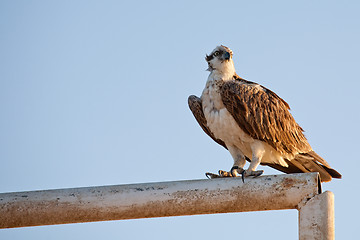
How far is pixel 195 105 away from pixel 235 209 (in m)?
3.59

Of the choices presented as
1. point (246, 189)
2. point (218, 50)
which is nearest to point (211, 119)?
point (218, 50)

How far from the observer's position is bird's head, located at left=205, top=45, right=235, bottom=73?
9039mm

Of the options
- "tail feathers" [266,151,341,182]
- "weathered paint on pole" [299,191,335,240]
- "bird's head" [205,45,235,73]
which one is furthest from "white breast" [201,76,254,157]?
"weathered paint on pole" [299,191,335,240]

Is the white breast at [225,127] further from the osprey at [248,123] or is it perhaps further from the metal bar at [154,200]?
the metal bar at [154,200]

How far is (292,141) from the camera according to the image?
900 centimetres

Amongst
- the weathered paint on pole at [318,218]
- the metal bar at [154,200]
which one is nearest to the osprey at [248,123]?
the metal bar at [154,200]

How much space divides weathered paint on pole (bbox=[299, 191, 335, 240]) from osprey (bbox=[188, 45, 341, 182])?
278 cm

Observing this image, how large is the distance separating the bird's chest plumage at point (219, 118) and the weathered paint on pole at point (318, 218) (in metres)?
3.15

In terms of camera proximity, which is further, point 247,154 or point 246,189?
point 247,154

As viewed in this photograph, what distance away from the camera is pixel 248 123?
8.59 m

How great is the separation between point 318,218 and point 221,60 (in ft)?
13.1

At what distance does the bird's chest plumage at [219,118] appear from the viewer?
341 inches

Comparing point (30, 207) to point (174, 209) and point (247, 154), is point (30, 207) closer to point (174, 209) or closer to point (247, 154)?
point (174, 209)

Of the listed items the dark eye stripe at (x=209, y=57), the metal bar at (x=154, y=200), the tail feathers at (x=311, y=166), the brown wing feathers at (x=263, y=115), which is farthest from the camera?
the dark eye stripe at (x=209, y=57)
